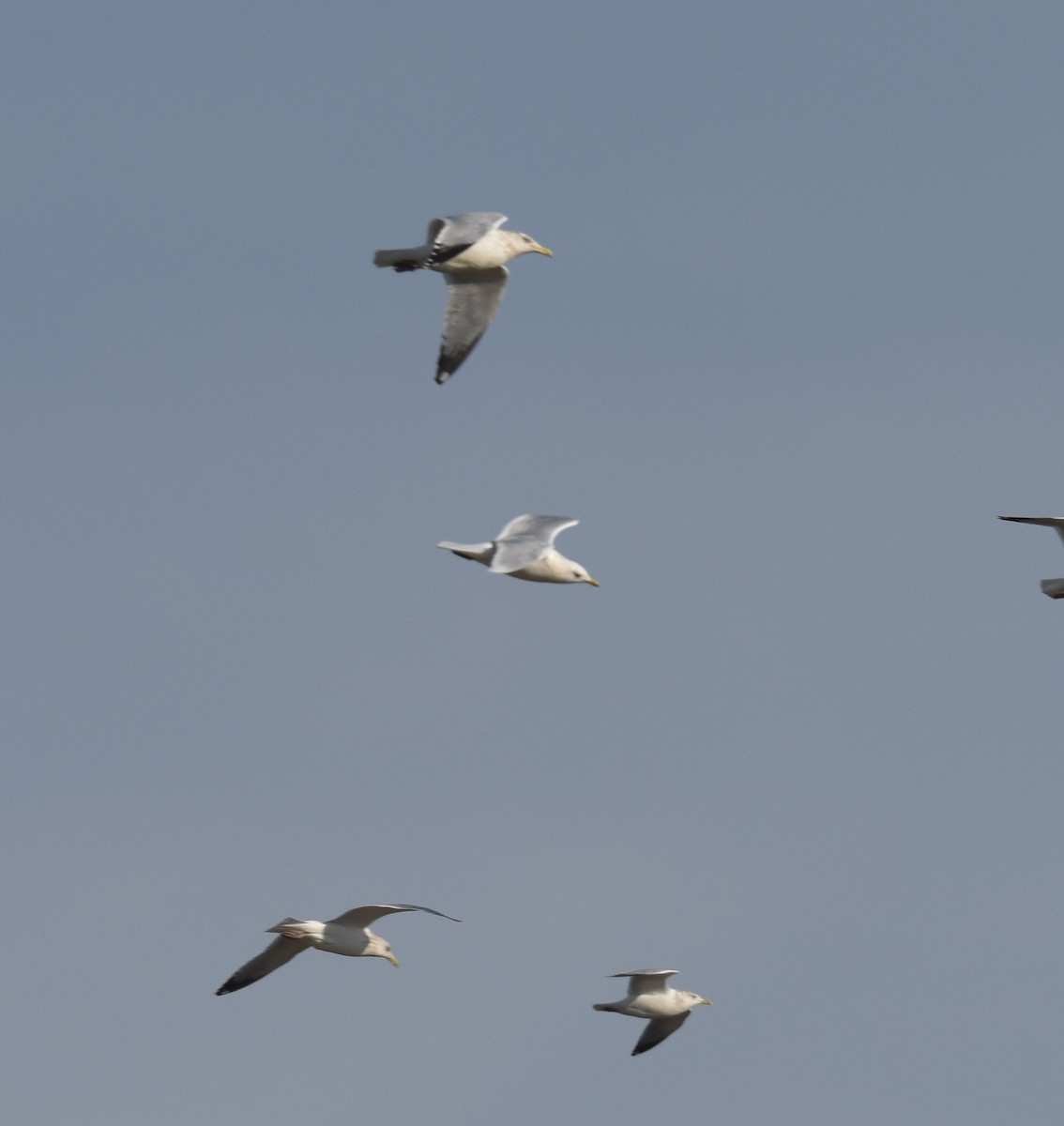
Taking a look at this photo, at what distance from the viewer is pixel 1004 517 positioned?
33469mm

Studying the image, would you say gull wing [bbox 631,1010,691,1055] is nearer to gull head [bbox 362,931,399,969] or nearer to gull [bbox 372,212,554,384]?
gull head [bbox 362,931,399,969]

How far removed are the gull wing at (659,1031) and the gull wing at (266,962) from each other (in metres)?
6.48

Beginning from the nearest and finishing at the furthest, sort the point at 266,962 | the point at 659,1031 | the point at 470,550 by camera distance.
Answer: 1. the point at 470,550
2. the point at 266,962
3. the point at 659,1031

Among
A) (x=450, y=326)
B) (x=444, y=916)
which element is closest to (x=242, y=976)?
(x=444, y=916)

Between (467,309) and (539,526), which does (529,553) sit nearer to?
(539,526)

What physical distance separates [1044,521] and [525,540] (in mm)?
7247

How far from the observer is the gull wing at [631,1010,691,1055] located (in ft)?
140

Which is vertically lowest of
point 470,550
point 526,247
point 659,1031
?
point 659,1031

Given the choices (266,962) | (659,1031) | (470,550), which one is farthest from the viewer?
(659,1031)

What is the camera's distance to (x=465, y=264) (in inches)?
1442

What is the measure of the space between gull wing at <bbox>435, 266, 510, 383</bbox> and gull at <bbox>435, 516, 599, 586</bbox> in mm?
2666

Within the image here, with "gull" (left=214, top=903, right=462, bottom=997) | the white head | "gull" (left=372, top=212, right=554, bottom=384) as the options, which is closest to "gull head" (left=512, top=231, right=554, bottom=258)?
"gull" (left=372, top=212, right=554, bottom=384)

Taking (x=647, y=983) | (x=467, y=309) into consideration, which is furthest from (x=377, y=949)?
(x=467, y=309)

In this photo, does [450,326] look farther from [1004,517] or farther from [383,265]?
[1004,517]
